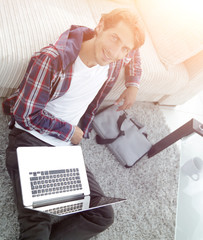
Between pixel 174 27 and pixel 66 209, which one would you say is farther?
pixel 174 27

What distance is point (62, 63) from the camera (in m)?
0.93

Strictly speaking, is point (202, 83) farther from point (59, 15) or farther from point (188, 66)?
point (59, 15)

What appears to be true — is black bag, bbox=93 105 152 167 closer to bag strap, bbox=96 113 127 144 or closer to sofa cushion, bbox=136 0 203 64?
bag strap, bbox=96 113 127 144

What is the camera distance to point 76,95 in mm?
1106

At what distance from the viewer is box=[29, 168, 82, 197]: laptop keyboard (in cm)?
98

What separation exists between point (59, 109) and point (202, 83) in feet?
Result: 3.96

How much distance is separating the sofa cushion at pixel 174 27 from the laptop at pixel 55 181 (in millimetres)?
975

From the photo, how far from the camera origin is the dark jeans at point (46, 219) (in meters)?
0.99

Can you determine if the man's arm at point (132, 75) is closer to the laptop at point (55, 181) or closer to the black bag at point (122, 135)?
the black bag at point (122, 135)

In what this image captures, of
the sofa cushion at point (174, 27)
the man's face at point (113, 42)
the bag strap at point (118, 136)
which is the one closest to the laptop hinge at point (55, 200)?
the bag strap at point (118, 136)

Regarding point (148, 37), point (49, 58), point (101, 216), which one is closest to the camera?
point (49, 58)

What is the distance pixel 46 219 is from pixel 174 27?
4.51ft

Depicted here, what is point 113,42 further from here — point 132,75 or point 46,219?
point 46,219

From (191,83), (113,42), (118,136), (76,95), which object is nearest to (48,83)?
(76,95)
